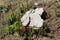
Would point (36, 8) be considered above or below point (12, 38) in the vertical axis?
above

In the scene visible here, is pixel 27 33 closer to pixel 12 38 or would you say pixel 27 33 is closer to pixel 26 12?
pixel 12 38

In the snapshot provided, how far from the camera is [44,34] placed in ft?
17.2

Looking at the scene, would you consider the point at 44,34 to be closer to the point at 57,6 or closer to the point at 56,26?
the point at 56,26

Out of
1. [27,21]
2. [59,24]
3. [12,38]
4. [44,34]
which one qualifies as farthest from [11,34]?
[59,24]

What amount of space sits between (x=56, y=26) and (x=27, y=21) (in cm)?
77

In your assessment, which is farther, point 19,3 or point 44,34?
point 19,3

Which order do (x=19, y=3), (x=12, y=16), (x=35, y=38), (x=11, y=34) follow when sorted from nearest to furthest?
(x=35, y=38) → (x=11, y=34) → (x=12, y=16) → (x=19, y=3)

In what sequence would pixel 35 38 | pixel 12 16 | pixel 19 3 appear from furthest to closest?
pixel 19 3 < pixel 12 16 < pixel 35 38

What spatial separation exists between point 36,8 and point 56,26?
1026 millimetres

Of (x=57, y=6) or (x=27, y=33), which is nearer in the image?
(x=27, y=33)

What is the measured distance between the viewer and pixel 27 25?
5.52 meters

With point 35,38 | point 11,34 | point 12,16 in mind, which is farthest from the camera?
point 12,16

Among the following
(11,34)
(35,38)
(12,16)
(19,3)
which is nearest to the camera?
(35,38)

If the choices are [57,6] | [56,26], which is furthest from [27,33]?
[57,6]
